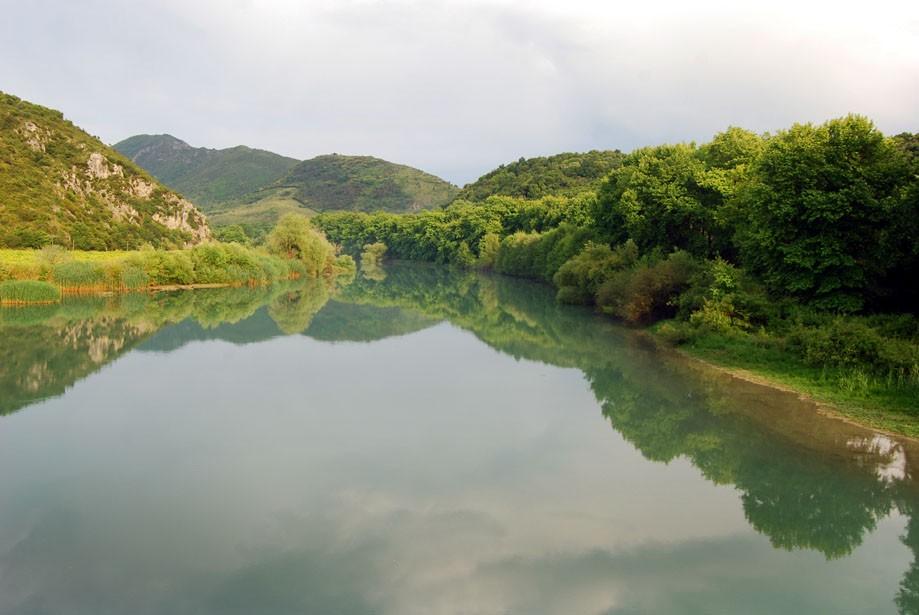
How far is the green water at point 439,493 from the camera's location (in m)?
9.73

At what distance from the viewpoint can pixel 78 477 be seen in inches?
571

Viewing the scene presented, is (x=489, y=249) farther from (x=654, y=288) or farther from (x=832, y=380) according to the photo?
(x=832, y=380)

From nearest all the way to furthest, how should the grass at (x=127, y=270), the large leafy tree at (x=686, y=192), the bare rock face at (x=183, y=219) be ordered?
1. the large leafy tree at (x=686, y=192)
2. the grass at (x=127, y=270)
3. the bare rock face at (x=183, y=219)

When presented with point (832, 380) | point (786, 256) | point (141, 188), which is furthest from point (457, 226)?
point (832, 380)

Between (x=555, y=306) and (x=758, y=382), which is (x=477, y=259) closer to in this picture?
(x=555, y=306)

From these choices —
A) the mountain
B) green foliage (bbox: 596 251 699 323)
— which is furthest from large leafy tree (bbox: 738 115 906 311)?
the mountain

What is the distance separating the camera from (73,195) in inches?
3152

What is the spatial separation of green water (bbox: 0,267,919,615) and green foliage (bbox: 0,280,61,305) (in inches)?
774

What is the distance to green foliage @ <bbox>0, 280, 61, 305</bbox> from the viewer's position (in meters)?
44.3

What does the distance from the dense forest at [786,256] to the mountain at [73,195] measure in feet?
175

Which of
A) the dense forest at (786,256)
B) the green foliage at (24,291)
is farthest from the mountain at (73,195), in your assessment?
the dense forest at (786,256)

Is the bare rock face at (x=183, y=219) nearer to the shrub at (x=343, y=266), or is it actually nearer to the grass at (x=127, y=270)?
the shrub at (x=343, y=266)

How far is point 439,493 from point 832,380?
13.3 meters

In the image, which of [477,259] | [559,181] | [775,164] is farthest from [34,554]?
[559,181]
